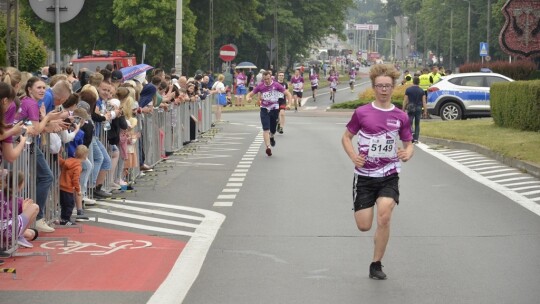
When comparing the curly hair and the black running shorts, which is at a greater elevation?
the curly hair

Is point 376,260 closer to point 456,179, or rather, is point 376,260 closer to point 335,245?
point 335,245

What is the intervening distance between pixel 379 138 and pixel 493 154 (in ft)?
49.3

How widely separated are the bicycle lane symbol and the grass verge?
10663 mm

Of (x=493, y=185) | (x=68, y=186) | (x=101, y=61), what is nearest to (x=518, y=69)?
(x=101, y=61)

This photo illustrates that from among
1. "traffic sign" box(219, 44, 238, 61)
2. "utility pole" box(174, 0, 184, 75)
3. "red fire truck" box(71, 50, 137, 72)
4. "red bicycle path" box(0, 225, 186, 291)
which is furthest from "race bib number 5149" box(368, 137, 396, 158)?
"traffic sign" box(219, 44, 238, 61)

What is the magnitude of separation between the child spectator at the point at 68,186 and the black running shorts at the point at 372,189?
4.25 m

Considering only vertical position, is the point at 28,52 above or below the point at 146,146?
above

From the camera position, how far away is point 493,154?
995 inches

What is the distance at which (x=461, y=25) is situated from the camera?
126 meters

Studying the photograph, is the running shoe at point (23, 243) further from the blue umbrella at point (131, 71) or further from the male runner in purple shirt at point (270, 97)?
the male runner in purple shirt at point (270, 97)

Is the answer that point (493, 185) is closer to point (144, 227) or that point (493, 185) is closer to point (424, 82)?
point (144, 227)

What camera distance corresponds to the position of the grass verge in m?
24.0

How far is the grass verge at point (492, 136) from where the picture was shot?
78.7ft

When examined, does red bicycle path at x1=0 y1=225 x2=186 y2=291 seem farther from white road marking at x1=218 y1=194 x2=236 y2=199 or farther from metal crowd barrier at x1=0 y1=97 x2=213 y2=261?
white road marking at x1=218 y1=194 x2=236 y2=199
